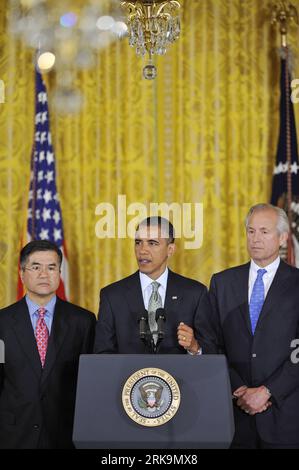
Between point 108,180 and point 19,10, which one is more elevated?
point 19,10

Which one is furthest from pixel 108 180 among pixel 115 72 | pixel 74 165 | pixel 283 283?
pixel 283 283

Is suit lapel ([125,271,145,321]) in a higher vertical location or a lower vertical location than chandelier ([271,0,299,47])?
lower

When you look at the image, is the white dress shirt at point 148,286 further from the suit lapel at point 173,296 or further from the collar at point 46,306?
the collar at point 46,306

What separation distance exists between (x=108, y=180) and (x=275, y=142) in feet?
4.34

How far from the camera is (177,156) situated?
6.00 m

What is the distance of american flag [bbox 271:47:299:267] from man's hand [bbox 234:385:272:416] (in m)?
2.35

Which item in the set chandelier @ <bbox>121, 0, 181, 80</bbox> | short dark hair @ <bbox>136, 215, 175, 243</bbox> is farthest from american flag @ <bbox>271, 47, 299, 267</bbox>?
short dark hair @ <bbox>136, 215, 175, 243</bbox>

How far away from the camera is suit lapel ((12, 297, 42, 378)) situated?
3.42 meters

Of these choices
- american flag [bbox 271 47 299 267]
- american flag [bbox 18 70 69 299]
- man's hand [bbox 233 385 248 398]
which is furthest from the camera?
american flag [bbox 18 70 69 299]

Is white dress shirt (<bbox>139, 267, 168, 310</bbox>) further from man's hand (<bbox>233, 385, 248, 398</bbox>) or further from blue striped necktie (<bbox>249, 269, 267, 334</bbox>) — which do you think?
man's hand (<bbox>233, 385, 248, 398</bbox>)

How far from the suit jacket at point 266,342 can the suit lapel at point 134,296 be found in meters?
0.35

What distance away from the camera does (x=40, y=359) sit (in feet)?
11.3
